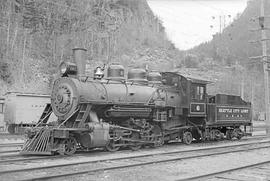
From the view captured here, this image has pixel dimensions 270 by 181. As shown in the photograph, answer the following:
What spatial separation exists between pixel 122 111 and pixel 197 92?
17.6ft

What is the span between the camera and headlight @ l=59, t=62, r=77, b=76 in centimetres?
1402

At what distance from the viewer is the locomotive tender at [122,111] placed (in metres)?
13.1

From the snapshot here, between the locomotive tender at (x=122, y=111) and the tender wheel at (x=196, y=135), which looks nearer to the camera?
the locomotive tender at (x=122, y=111)

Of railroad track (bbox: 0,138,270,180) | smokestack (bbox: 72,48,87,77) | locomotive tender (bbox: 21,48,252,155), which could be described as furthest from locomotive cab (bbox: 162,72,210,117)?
smokestack (bbox: 72,48,87,77)

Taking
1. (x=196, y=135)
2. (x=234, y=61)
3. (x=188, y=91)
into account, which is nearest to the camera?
(x=188, y=91)

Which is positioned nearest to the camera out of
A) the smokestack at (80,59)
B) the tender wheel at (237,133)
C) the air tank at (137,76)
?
the smokestack at (80,59)

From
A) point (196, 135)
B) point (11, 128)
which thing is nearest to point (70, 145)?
point (196, 135)

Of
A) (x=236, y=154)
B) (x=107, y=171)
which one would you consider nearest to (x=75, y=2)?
(x=236, y=154)

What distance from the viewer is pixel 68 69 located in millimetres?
14008

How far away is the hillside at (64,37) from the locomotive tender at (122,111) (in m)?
17.9

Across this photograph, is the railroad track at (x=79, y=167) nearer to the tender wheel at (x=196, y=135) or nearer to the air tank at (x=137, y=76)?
the air tank at (x=137, y=76)

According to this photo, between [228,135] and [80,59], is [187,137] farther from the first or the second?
[80,59]

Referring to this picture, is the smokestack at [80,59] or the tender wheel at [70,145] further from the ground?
the smokestack at [80,59]

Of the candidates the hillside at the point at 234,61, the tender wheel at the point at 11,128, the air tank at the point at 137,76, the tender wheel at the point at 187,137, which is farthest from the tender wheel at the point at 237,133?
the hillside at the point at 234,61
